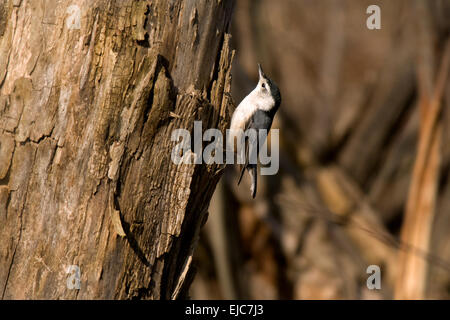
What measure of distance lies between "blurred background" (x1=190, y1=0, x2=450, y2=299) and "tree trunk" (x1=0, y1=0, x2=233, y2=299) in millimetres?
2315

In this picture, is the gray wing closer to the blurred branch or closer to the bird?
the bird

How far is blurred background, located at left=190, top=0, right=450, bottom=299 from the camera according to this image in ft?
13.9

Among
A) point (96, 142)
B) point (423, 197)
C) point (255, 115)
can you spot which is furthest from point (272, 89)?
point (96, 142)

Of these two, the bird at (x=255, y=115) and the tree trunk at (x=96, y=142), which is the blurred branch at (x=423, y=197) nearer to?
the bird at (x=255, y=115)

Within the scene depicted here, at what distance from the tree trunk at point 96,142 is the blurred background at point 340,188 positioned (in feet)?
7.60

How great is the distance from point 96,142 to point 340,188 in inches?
179

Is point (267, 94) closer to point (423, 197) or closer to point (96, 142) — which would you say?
point (423, 197)

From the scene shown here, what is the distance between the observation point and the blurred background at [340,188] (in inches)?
166

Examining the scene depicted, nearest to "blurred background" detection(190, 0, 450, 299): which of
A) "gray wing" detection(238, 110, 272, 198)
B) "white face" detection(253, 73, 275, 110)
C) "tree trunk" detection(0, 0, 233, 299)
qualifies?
"gray wing" detection(238, 110, 272, 198)

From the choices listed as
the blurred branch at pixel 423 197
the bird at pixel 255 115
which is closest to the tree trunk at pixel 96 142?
the bird at pixel 255 115

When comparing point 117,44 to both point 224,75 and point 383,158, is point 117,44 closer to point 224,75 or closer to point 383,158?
point 224,75

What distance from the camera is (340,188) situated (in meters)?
6.37

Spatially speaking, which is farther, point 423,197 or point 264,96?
point 423,197
